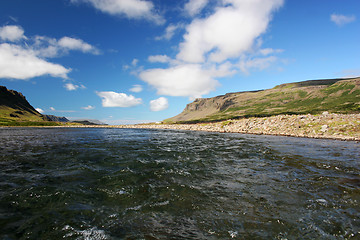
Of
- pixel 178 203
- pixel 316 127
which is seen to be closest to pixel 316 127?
pixel 316 127

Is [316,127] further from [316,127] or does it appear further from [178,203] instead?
[178,203]

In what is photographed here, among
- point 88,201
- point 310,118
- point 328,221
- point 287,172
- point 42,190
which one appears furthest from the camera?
point 310,118

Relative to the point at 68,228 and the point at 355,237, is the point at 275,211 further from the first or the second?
the point at 68,228

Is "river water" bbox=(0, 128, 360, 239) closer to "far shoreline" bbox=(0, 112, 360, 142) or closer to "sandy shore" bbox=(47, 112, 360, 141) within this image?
"far shoreline" bbox=(0, 112, 360, 142)

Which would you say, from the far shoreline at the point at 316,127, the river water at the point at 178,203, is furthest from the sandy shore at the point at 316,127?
the river water at the point at 178,203

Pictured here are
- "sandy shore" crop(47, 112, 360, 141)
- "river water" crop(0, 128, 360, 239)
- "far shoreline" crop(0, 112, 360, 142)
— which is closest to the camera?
"river water" crop(0, 128, 360, 239)

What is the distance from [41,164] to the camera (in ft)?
35.0

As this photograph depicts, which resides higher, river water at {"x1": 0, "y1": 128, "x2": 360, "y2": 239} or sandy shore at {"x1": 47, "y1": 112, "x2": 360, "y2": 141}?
sandy shore at {"x1": 47, "y1": 112, "x2": 360, "y2": 141}

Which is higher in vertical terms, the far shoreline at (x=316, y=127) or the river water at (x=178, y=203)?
the far shoreline at (x=316, y=127)

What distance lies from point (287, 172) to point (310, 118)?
3429 centimetres

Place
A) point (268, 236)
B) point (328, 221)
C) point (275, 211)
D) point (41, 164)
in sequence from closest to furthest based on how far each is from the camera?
point (268, 236)
point (328, 221)
point (275, 211)
point (41, 164)

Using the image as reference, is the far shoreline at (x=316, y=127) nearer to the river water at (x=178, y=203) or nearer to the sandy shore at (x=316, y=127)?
the sandy shore at (x=316, y=127)

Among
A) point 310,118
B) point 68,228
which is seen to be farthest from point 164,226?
point 310,118

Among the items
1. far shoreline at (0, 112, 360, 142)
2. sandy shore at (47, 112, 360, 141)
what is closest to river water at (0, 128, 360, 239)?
far shoreline at (0, 112, 360, 142)
